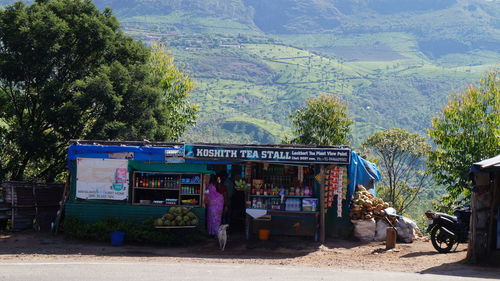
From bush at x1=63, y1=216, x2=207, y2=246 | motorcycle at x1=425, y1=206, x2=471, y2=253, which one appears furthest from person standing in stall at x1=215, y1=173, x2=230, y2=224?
motorcycle at x1=425, y1=206, x2=471, y2=253

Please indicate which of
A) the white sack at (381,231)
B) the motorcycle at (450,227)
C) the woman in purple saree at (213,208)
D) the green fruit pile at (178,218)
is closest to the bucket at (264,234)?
the woman in purple saree at (213,208)

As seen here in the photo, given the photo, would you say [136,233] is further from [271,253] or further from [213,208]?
[271,253]

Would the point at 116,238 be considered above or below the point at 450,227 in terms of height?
below

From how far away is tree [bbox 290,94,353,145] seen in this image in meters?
33.0

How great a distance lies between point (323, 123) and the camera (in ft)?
109

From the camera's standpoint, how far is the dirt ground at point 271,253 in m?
13.9

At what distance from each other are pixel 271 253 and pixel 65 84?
10021 millimetres

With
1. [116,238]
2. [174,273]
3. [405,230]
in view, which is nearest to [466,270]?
[405,230]

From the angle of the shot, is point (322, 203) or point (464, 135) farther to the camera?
point (464, 135)

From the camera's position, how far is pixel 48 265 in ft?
41.6

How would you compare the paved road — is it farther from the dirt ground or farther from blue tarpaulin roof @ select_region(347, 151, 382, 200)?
blue tarpaulin roof @ select_region(347, 151, 382, 200)

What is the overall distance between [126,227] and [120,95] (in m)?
6.65

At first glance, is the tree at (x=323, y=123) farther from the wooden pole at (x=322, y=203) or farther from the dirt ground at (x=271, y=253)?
the wooden pole at (x=322, y=203)

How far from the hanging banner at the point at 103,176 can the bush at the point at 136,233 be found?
2.47ft
